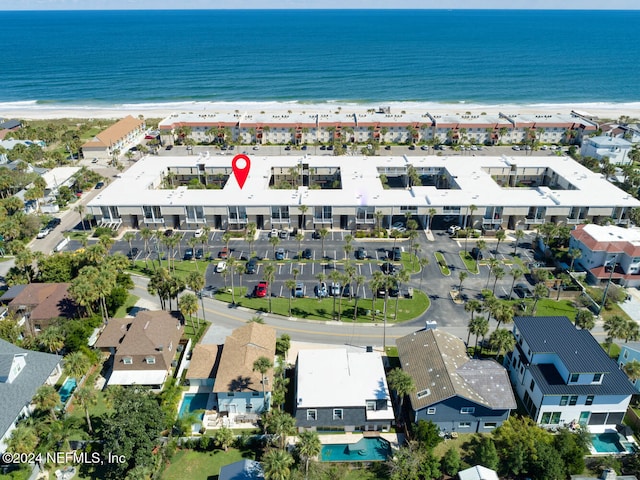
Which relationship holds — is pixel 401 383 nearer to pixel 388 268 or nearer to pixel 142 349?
pixel 142 349

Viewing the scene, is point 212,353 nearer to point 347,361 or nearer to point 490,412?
point 347,361

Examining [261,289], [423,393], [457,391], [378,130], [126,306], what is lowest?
[126,306]

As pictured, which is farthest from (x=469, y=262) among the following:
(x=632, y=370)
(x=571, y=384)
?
(x=571, y=384)

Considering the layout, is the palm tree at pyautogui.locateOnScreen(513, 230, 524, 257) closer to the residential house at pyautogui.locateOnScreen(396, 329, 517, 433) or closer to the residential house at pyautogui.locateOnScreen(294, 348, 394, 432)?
the residential house at pyautogui.locateOnScreen(396, 329, 517, 433)

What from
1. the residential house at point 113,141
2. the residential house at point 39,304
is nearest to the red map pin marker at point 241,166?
the residential house at point 113,141

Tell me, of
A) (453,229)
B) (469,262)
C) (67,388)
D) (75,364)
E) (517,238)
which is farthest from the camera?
(453,229)

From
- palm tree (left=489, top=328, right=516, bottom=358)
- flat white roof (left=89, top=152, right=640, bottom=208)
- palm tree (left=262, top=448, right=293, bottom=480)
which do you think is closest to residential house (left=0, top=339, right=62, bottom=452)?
palm tree (left=262, top=448, right=293, bottom=480)
